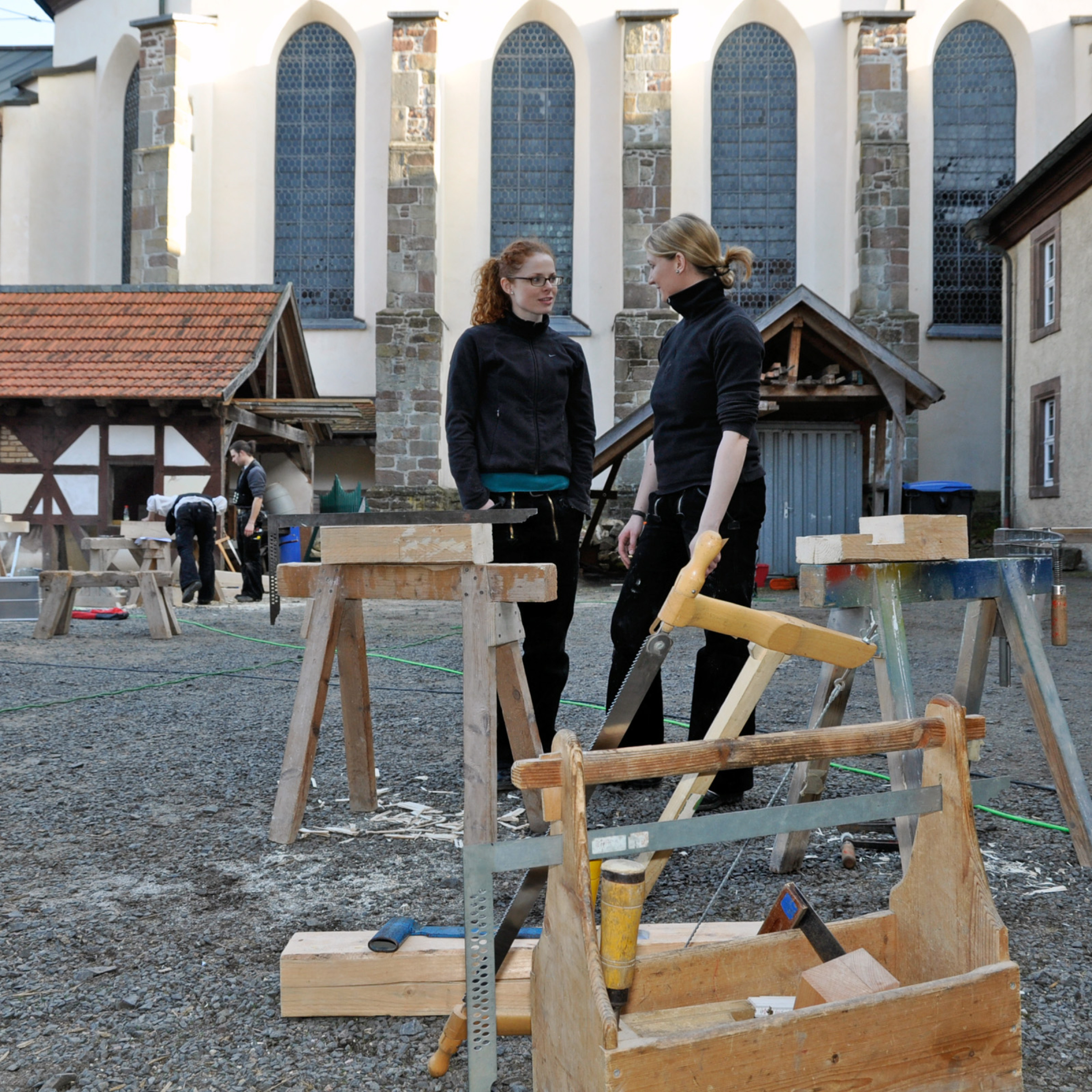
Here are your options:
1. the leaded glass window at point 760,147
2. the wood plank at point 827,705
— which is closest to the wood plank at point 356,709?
the wood plank at point 827,705

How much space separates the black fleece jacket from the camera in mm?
3443

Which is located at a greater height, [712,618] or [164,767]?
[712,618]

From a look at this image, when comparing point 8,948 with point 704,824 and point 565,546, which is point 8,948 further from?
point 565,546

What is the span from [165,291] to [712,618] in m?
16.0

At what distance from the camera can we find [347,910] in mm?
2471

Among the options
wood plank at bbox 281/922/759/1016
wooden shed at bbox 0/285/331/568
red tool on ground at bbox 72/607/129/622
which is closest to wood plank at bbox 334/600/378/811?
wood plank at bbox 281/922/759/1016

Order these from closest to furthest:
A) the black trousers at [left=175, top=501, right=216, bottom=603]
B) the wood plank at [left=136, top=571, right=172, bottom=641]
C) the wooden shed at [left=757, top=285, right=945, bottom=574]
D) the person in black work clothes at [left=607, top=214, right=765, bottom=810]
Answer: the person in black work clothes at [left=607, top=214, right=765, bottom=810], the wood plank at [left=136, top=571, right=172, bottom=641], the black trousers at [left=175, top=501, right=216, bottom=603], the wooden shed at [left=757, top=285, right=945, bottom=574]

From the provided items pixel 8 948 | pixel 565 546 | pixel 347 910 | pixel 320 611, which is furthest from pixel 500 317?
pixel 8 948

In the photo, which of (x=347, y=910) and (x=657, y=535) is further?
(x=657, y=535)

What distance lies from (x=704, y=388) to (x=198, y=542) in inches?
375

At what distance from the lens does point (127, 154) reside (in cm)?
2156

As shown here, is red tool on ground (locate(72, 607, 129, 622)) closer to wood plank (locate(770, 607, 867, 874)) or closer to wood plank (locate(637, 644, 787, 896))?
wood plank (locate(770, 607, 867, 874))

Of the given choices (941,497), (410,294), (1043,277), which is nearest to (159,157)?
(410,294)

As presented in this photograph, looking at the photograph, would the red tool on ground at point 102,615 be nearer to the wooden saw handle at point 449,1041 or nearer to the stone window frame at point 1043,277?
the wooden saw handle at point 449,1041
